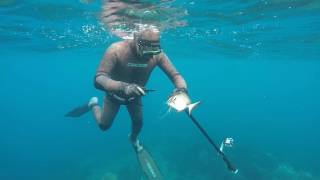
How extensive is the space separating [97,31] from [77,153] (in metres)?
11.5

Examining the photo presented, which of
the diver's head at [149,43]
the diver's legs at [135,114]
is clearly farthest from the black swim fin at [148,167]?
the diver's head at [149,43]

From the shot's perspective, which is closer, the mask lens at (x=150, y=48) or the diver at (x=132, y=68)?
the diver at (x=132, y=68)

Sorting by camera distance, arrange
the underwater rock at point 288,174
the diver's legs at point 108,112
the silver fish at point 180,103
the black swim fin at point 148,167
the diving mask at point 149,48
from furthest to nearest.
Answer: the underwater rock at point 288,174
the black swim fin at point 148,167
the diver's legs at point 108,112
the diving mask at point 149,48
the silver fish at point 180,103

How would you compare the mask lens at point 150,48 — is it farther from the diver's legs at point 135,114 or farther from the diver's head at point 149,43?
the diver's legs at point 135,114

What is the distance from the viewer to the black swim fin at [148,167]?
10.3 meters

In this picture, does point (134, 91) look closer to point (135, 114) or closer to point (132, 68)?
point (132, 68)

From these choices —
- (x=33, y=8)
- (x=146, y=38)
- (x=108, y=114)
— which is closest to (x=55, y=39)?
(x=33, y=8)

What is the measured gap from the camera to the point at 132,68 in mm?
7949

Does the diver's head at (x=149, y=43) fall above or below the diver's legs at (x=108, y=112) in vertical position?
above

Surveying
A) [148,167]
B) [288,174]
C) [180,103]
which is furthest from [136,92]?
[288,174]

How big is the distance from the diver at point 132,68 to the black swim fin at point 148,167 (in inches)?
68.9

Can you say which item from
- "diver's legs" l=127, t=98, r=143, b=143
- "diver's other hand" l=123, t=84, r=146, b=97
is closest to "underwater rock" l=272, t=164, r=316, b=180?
"diver's legs" l=127, t=98, r=143, b=143

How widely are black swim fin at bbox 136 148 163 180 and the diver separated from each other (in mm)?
1750

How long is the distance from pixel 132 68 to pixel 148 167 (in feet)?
12.0
